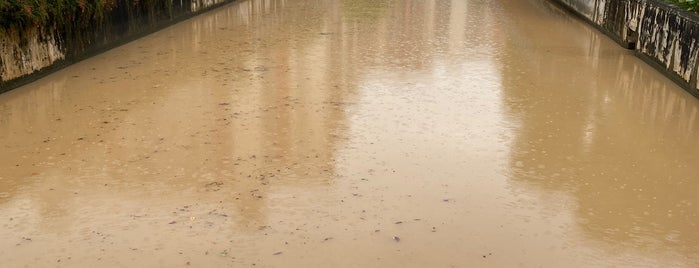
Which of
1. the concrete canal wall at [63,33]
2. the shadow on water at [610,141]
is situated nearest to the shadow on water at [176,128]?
the concrete canal wall at [63,33]

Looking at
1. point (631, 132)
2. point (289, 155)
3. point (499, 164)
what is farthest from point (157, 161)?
point (631, 132)

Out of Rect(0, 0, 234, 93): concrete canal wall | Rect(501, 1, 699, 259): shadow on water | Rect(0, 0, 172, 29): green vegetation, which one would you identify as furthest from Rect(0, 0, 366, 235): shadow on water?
Rect(501, 1, 699, 259): shadow on water

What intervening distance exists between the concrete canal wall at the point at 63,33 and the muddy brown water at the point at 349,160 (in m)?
0.18

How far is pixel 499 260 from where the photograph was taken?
3896mm

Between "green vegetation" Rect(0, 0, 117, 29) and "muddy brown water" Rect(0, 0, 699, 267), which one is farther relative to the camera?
"green vegetation" Rect(0, 0, 117, 29)

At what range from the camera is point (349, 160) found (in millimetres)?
5383

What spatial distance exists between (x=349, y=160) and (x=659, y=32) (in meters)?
4.54

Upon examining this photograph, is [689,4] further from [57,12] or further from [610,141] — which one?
[57,12]

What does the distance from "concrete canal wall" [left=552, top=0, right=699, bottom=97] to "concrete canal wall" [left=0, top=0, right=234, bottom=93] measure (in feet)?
19.6

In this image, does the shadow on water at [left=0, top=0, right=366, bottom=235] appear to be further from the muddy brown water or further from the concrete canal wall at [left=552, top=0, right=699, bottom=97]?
the concrete canal wall at [left=552, top=0, right=699, bottom=97]

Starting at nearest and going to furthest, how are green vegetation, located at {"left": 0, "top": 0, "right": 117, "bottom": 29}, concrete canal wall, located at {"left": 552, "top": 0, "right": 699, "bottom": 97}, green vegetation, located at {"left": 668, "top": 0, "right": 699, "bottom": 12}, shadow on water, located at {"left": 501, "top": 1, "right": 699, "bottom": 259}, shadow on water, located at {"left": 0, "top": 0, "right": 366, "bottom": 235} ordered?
shadow on water, located at {"left": 501, "top": 1, "right": 699, "bottom": 259}, shadow on water, located at {"left": 0, "top": 0, "right": 366, "bottom": 235}, green vegetation, located at {"left": 0, "top": 0, "right": 117, "bottom": 29}, concrete canal wall, located at {"left": 552, "top": 0, "right": 699, "bottom": 97}, green vegetation, located at {"left": 668, "top": 0, "right": 699, "bottom": 12}

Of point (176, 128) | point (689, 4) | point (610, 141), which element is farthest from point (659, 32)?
point (176, 128)

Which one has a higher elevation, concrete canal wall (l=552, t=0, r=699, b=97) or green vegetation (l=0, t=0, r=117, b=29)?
green vegetation (l=0, t=0, r=117, b=29)

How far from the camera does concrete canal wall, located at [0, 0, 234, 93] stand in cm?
707
